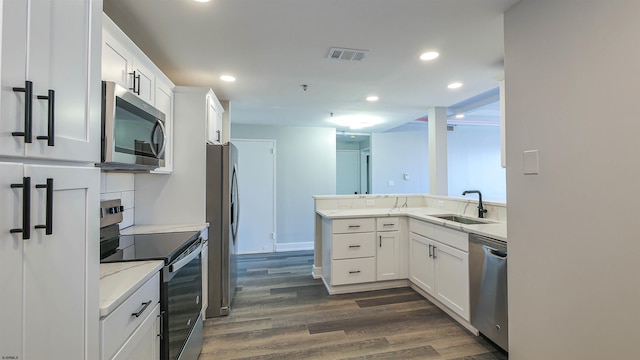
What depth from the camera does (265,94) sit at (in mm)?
3379

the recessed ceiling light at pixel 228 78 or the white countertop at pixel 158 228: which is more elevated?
the recessed ceiling light at pixel 228 78

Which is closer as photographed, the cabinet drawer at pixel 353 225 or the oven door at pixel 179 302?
the oven door at pixel 179 302

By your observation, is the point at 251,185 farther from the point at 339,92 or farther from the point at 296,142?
the point at 339,92

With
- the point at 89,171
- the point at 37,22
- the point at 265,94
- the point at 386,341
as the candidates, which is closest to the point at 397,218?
the point at 386,341

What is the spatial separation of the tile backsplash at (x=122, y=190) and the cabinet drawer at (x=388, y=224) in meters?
2.43

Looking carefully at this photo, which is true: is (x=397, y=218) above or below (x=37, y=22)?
below

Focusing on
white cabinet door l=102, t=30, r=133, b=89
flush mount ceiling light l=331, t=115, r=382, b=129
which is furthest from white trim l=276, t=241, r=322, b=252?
white cabinet door l=102, t=30, r=133, b=89

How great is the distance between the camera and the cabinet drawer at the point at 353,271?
10.2ft

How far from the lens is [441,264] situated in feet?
8.73

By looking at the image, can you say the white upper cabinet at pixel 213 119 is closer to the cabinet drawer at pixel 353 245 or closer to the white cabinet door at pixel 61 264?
the cabinet drawer at pixel 353 245

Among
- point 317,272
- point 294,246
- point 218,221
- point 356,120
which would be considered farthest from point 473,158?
point 218,221

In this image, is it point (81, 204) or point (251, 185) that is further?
point (251, 185)

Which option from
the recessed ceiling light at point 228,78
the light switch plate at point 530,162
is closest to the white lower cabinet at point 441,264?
the light switch plate at point 530,162

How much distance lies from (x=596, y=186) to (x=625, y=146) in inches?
8.0
